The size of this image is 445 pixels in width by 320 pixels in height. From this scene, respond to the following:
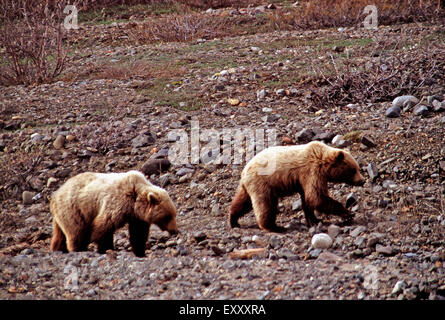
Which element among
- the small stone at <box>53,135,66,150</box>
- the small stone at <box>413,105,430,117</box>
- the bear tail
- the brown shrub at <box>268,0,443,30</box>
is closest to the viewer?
the bear tail

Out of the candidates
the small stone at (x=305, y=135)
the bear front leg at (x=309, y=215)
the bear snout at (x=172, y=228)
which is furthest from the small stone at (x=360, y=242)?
the small stone at (x=305, y=135)

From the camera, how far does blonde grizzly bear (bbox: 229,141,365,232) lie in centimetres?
577

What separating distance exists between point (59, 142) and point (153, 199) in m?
3.38

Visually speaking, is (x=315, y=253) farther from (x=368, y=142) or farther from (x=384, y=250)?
(x=368, y=142)

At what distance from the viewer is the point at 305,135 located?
746cm

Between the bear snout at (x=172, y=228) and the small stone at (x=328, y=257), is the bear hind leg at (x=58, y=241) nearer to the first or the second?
the bear snout at (x=172, y=228)

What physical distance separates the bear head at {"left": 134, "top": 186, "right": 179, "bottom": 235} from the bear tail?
828 mm

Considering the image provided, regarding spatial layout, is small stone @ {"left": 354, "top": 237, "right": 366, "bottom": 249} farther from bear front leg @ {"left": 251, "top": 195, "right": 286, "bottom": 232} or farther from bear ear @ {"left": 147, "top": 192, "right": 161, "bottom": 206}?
bear ear @ {"left": 147, "top": 192, "right": 161, "bottom": 206}

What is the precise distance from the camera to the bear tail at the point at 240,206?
6012 mm

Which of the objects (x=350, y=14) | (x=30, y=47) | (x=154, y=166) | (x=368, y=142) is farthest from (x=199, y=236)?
(x=350, y=14)

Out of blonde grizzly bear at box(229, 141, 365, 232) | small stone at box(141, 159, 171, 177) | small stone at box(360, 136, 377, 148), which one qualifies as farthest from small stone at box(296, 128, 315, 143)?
small stone at box(141, 159, 171, 177)

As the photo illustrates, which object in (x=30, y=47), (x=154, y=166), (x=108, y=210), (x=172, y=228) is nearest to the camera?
(x=108, y=210)

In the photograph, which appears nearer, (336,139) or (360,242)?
(360,242)

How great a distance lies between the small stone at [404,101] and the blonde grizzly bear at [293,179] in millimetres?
2471
